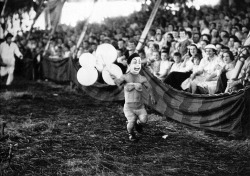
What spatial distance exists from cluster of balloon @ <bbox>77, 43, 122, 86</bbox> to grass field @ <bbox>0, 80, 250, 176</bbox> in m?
1.30

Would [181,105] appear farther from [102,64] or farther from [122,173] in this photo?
[122,173]

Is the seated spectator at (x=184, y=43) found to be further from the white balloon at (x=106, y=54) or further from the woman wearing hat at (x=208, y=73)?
the white balloon at (x=106, y=54)

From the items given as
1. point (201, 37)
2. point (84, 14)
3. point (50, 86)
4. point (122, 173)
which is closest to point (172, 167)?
point (122, 173)

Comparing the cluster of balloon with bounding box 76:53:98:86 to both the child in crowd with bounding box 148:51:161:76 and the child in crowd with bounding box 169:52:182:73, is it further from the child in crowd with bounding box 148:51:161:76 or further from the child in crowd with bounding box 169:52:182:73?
the child in crowd with bounding box 148:51:161:76

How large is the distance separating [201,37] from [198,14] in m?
5.20

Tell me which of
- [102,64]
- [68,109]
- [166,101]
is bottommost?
[68,109]

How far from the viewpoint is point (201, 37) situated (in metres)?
10.2

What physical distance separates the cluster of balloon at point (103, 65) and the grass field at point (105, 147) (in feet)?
4.28

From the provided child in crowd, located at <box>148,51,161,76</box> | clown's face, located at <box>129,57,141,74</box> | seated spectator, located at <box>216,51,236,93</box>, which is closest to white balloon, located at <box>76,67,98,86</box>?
clown's face, located at <box>129,57,141,74</box>

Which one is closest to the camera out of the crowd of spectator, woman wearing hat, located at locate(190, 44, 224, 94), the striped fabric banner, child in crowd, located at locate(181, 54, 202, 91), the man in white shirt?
the striped fabric banner

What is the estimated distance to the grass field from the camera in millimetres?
4951

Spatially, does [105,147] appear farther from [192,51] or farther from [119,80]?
[192,51]

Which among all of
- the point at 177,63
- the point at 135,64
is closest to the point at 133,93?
the point at 135,64

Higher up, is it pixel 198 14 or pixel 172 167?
pixel 198 14
